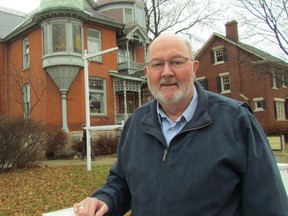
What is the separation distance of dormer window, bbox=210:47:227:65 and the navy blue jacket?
32.7 meters

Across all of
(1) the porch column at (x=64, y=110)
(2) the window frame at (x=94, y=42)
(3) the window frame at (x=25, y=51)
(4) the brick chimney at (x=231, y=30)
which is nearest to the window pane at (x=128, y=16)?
(2) the window frame at (x=94, y=42)

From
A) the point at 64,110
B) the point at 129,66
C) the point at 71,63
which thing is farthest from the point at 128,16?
the point at 64,110

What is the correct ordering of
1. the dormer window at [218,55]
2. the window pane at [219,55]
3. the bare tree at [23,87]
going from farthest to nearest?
the window pane at [219,55] → the dormer window at [218,55] → the bare tree at [23,87]

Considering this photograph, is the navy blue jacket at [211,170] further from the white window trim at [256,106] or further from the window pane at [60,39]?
the white window trim at [256,106]

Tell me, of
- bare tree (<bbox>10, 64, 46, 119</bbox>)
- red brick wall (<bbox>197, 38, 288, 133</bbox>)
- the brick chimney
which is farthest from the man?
the brick chimney

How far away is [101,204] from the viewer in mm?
2141

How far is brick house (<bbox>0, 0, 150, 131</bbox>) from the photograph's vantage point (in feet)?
67.2

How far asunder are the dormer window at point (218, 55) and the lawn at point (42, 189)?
24.5m

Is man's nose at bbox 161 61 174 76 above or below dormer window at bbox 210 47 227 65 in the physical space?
below

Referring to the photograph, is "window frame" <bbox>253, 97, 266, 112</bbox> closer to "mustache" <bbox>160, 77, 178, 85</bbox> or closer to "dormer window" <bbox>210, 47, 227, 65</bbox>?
"dormer window" <bbox>210, 47, 227, 65</bbox>

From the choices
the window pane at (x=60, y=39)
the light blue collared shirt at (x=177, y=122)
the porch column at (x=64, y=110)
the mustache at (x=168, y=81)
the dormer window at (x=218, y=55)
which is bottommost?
the light blue collared shirt at (x=177, y=122)

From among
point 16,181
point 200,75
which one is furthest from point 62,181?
point 200,75

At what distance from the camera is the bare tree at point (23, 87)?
21.5 meters

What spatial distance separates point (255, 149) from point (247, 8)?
26819 millimetres
